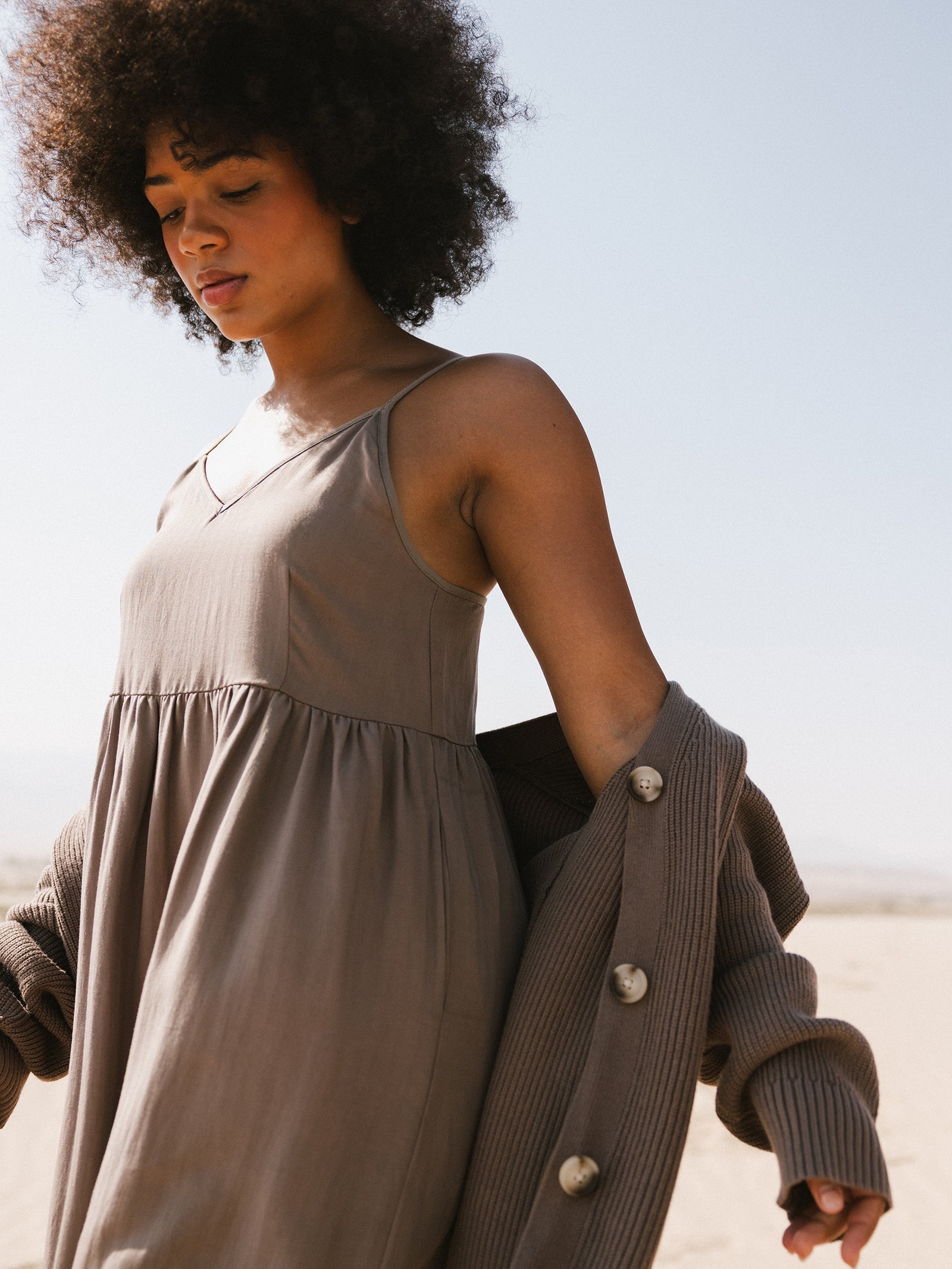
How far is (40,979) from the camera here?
186 centimetres

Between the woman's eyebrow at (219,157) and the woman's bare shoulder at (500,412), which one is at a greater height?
the woman's eyebrow at (219,157)

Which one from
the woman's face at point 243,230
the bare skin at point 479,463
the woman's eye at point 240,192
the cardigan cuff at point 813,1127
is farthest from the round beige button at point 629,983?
the woman's eye at point 240,192

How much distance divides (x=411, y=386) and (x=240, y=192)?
44 cm

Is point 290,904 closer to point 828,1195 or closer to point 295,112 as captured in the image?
point 828,1195

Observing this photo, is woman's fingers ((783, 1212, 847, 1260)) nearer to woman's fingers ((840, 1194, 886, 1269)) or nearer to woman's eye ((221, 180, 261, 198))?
woman's fingers ((840, 1194, 886, 1269))

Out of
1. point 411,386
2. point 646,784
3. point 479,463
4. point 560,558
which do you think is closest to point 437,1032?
point 646,784

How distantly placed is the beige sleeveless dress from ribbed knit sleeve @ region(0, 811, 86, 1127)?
24 centimetres

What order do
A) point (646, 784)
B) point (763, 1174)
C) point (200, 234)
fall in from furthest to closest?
point (763, 1174) → point (200, 234) → point (646, 784)

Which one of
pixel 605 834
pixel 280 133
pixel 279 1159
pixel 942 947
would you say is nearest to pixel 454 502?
pixel 605 834

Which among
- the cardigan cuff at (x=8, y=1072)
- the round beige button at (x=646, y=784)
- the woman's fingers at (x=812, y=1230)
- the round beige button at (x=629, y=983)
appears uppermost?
the round beige button at (x=646, y=784)

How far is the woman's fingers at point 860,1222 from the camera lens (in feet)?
4.39

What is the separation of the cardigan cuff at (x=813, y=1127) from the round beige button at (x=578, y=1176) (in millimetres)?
205

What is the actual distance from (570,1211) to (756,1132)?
279 mm

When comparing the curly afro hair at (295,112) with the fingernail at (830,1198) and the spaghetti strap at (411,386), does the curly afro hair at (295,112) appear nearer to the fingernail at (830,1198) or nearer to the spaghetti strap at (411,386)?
the spaghetti strap at (411,386)
